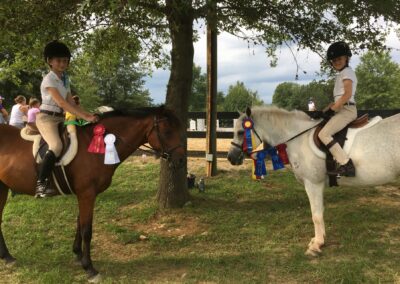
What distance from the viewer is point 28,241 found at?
6.70 metres

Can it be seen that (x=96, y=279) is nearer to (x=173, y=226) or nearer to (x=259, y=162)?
(x=173, y=226)

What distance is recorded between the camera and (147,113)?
541cm

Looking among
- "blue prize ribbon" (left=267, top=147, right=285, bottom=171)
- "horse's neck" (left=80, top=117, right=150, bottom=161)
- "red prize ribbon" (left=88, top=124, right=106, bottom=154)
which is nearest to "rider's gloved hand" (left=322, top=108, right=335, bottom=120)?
"blue prize ribbon" (left=267, top=147, right=285, bottom=171)

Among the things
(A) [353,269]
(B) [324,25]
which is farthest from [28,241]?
(B) [324,25]

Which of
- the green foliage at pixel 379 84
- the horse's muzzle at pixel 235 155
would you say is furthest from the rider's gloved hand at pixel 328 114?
the green foliage at pixel 379 84

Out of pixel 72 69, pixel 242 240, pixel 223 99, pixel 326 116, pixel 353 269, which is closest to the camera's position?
pixel 353 269

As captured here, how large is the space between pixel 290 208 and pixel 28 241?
191 inches

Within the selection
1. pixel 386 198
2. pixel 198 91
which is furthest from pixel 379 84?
pixel 386 198

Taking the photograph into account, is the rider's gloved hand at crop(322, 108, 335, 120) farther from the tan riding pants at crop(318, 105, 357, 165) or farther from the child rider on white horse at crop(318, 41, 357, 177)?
the tan riding pants at crop(318, 105, 357, 165)

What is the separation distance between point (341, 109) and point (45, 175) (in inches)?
164

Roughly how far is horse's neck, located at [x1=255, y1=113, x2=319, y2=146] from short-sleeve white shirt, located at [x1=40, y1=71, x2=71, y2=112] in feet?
9.65

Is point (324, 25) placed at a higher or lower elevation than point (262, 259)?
higher

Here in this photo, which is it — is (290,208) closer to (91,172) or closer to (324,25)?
(324,25)

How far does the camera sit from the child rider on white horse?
5.46 metres
